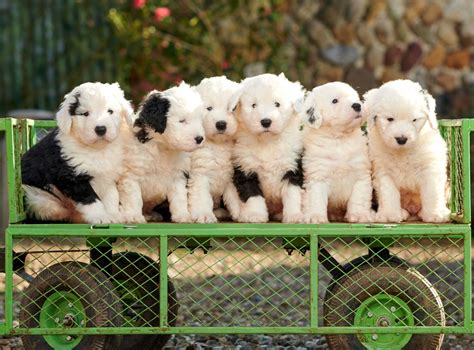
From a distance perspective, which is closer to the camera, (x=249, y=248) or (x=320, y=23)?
(x=249, y=248)

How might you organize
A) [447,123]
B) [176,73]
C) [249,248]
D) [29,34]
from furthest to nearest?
[29,34]
[176,73]
[249,248]
[447,123]

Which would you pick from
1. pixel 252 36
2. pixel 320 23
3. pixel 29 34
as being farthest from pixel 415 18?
pixel 29 34

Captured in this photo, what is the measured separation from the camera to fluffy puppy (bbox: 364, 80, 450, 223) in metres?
5.51

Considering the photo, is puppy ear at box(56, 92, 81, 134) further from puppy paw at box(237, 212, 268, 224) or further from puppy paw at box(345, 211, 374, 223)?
puppy paw at box(345, 211, 374, 223)

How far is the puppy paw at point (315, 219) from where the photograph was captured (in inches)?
219

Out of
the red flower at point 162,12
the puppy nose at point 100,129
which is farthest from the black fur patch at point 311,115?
the red flower at point 162,12

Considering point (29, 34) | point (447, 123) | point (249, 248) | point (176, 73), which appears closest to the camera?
point (447, 123)

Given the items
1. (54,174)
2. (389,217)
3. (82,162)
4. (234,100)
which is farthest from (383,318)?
(54,174)

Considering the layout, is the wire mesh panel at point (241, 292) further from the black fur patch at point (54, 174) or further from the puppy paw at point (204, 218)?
the black fur patch at point (54, 174)

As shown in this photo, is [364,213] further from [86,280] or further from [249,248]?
[249,248]

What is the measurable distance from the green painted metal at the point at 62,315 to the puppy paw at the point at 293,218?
116 cm

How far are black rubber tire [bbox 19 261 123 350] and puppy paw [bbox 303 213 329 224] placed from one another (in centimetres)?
107

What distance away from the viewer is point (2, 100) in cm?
1236

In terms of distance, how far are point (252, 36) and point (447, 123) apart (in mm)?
6019
